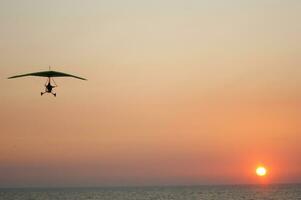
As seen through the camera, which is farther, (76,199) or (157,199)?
(76,199)

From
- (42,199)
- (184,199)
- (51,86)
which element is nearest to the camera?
(51,86)

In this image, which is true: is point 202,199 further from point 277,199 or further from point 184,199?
point 277,199

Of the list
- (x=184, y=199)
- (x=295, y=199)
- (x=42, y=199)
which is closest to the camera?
(x=295, y=199)

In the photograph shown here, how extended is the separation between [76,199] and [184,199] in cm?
3164

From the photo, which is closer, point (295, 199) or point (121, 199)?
point (295, 199)

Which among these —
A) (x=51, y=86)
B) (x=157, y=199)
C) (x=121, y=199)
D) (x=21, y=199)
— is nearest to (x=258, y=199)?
(x=157, y=199)

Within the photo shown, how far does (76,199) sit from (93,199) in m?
5.69

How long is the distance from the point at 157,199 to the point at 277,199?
101ft

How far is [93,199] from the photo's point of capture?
161250 mm

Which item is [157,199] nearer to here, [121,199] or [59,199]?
[121,199]

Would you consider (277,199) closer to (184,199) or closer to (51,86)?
(184,199)

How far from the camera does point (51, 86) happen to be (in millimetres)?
46406

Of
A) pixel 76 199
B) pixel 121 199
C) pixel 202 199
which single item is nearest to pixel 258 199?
pixel 202 199

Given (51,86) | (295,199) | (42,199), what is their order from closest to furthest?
1. (51,86)
2. (295,199)
3. (42,199)
